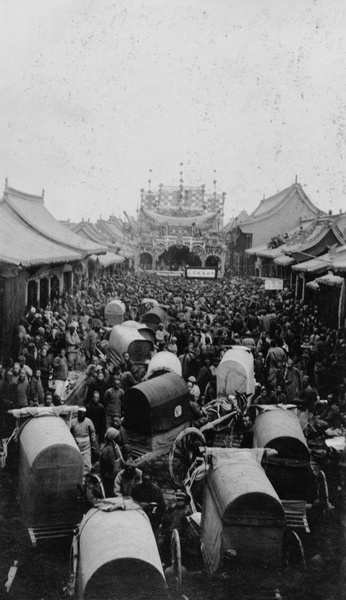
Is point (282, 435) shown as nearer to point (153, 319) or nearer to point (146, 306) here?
point (153, 319)

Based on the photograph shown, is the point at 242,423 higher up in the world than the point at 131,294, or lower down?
lower down

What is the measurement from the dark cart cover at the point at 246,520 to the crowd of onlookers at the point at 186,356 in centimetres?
315

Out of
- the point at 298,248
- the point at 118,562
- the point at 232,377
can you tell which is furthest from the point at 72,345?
the point at 298,248

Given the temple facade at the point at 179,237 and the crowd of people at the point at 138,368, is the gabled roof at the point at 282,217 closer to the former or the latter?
the temple facade at the point at 179,237

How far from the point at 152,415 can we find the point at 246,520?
3.76 m

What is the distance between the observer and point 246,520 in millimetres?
6441

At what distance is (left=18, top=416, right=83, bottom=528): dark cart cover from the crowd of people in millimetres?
585

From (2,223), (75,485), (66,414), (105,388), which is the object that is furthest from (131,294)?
(75,485)

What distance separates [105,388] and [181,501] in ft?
11.5

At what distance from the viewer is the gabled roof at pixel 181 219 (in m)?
71.2

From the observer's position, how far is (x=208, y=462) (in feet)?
24.4

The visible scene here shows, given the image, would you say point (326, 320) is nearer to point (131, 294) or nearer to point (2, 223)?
point (131, 294)

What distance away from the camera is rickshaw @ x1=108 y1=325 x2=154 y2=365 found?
53.1 ft

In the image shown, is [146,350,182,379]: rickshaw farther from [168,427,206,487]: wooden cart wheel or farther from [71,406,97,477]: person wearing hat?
[71,406,97,477]: person wearing hat
